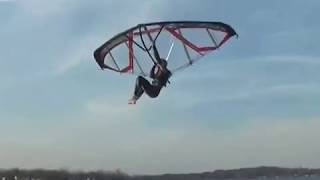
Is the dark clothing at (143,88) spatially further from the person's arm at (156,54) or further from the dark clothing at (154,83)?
the person's arm at (156,54)

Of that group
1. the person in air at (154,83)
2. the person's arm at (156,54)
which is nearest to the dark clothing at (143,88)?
the person in air at (154,83)

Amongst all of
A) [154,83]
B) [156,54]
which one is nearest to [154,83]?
[154,83]

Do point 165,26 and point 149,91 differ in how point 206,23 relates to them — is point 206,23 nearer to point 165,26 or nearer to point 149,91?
point 165,26

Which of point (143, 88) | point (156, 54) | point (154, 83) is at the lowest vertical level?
point (143, 88)

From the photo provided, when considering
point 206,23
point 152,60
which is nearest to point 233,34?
point 206,23

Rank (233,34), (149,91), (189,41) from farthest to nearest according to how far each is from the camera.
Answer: (189,41), (233,34), (149,91)

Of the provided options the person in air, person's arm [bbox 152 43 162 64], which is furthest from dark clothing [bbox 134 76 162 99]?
person's arm [bbox 152 43 162 64]

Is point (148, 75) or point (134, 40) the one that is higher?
point (134, 40)

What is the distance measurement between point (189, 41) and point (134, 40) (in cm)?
163

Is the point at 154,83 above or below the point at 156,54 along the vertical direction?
below

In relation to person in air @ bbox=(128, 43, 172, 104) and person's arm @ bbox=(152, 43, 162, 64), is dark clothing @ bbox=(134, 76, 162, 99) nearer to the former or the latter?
person in air @ bbox=(128, 43, 172, 104)

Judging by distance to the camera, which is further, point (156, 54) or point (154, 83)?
point (156, 54)

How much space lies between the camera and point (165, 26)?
63.0 ft

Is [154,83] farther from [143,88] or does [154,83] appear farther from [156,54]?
[156,54]
